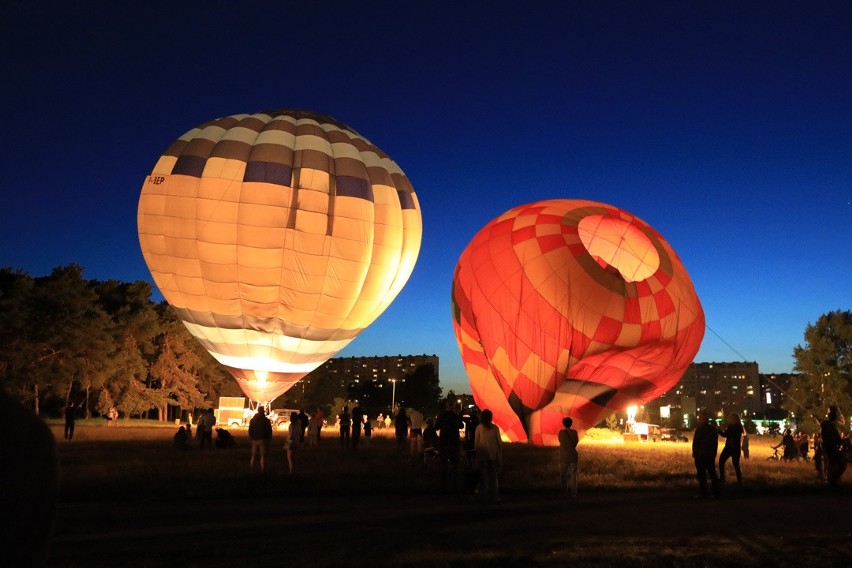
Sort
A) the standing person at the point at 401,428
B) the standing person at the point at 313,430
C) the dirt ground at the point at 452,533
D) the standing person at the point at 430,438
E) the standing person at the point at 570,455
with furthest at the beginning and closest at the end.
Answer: the standing person at the point at 313,430 → the standing person at the point at 401,428 → the standing person at the point at 430,438 → the standing person at the point at 570,455 → the dirt ground at the point at 452,533

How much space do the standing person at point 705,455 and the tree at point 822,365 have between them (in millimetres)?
32075

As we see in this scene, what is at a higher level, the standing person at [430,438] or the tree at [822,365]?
the tree at [822,365]

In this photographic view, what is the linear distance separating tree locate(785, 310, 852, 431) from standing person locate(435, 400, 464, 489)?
33.8 meters

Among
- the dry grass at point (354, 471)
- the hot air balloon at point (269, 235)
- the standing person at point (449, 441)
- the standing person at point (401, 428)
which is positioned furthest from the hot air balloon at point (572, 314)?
the standing person at point (449, 441)

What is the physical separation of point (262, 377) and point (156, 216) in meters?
6.32

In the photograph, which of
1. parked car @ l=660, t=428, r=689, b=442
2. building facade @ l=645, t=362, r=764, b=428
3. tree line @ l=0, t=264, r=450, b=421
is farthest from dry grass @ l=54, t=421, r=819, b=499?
building facade @ l=645, t=362, r=764, b=428

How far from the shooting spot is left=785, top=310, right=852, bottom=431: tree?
3712 cm

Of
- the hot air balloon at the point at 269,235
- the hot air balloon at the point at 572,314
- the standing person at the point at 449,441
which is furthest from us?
the hot air balloon at the point at 269,235

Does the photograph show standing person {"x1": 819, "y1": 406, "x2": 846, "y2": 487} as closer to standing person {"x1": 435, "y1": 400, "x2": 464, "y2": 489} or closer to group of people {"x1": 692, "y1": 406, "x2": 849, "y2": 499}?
group of people {"x1": 692, "y1": 406, "x2": 849, "y2": 499}

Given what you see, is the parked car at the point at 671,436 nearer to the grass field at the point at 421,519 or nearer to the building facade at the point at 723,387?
the grass field at the point at 421,519

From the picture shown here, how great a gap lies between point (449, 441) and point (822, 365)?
36.5 meters

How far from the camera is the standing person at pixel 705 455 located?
930 centimetres

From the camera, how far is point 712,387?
143 meters

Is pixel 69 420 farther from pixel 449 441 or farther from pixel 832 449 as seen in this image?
pixel 832 449
